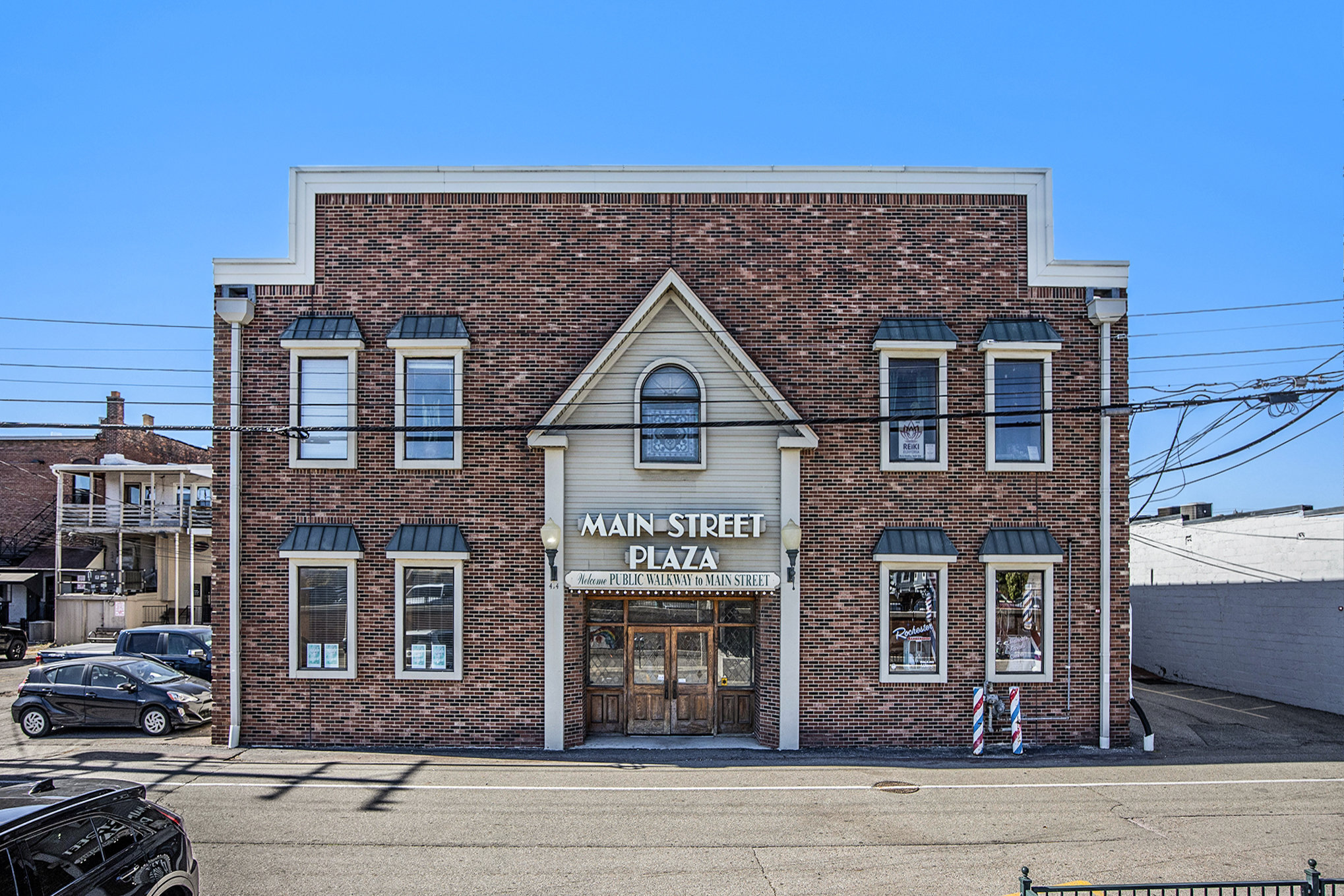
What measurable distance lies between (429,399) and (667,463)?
4287 mm

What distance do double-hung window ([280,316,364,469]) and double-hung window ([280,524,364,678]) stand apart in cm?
126

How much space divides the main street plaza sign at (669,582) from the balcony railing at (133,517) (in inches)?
1031

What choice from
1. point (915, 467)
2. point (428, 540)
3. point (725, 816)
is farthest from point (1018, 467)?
point (428, 540)

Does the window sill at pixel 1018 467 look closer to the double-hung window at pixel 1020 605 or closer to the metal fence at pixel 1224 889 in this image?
the double-hung window at pixel 1020 605

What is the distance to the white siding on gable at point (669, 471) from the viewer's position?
593 inches

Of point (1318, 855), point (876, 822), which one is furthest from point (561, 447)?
point (1318, 855)

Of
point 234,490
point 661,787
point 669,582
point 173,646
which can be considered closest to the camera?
point 661,787

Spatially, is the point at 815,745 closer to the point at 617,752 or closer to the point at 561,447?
the point at 617,752

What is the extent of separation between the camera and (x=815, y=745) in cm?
1498

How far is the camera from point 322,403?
15.4m

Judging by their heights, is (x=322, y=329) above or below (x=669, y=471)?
above

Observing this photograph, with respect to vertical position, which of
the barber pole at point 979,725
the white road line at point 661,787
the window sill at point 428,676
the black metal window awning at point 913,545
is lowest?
the white road line at point 661,787

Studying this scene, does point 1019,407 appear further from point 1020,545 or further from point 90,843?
point 90,843

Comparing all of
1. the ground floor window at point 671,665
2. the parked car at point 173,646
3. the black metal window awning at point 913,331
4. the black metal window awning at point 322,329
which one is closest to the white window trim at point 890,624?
the ground floor window at point 671,665
